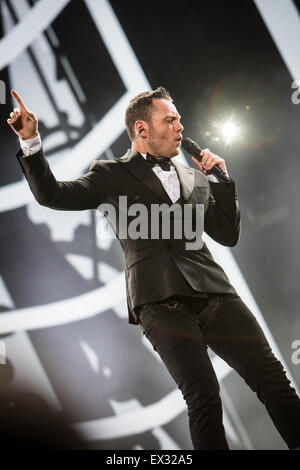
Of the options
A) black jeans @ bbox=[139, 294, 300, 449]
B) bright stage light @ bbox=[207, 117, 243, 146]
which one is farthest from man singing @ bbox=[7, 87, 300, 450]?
bright stage light @ bbox=[207, 117, 243, 146]

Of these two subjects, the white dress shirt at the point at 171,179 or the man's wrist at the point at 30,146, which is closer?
the man's wrist at the point at 30,146

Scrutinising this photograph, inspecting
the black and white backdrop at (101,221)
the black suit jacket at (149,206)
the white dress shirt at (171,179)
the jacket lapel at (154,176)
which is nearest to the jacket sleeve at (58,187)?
the black suit jacket at (149,206)

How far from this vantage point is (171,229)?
1403 millimetres

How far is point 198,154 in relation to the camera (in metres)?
1.57

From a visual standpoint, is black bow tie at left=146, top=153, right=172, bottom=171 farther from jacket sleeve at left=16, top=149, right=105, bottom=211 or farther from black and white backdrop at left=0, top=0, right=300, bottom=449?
black and white backdrop at left=0, top=0, right=300, bottom=449

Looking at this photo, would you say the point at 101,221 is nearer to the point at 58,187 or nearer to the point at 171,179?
the point at 171,179

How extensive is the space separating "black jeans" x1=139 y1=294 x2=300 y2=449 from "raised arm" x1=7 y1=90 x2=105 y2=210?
458mm

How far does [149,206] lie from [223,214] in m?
0.32

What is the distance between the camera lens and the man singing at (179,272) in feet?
3.88

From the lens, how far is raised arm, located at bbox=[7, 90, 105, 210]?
4.20 ft

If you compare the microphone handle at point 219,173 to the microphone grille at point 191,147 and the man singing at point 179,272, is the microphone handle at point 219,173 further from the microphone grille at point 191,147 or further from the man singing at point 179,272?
the microphone grille at point 191,147

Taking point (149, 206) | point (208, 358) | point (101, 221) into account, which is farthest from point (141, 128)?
point (101, 221)

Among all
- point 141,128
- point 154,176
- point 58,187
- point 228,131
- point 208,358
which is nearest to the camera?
point 208,358

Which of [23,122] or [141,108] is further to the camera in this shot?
[141,108]
